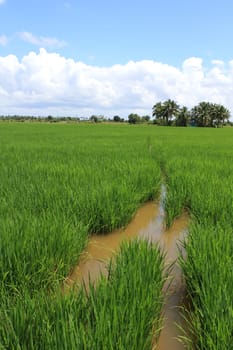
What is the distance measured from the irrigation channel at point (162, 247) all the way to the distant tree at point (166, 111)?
67.3 metres

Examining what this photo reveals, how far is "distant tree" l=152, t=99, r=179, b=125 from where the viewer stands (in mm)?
69312

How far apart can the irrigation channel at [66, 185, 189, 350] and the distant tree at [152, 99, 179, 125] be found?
67.3m

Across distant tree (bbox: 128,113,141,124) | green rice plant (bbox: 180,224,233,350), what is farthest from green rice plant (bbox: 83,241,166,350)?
distant tree (bbox: 128,113,141,124)

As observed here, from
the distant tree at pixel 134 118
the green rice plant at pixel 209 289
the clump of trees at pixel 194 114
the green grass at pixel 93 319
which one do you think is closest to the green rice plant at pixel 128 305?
the green grass at pixel 93 319

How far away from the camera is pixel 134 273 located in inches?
60.0

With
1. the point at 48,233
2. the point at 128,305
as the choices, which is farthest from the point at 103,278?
the point at 48,233

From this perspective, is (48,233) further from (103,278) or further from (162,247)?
(162,247)

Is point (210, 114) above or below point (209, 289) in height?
above

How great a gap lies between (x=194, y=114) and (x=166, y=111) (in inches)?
248

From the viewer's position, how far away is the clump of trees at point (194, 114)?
6606 cm

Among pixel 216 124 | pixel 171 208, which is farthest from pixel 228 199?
pixel 216 124

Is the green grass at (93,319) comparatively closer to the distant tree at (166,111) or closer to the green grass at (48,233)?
the green grass at (48,233)

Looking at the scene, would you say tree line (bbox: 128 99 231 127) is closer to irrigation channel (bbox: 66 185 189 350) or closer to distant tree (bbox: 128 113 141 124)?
distant tree (bbox: 128 113 141 124)

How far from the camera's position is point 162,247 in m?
2.75
